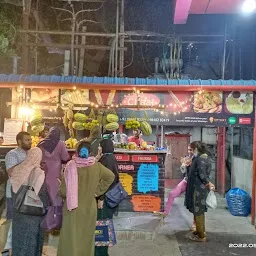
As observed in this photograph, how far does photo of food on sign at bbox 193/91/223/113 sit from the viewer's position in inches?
322

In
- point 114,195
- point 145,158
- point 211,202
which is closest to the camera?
point 114,195

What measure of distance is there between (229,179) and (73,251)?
9009 millimetres

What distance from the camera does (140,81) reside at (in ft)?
25.2

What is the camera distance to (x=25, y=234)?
484 cm

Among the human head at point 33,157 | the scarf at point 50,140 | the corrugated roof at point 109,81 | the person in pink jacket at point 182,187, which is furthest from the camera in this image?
the corrugated roof at point 109,81

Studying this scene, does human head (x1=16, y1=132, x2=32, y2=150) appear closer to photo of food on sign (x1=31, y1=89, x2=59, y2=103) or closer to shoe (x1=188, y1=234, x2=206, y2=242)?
photo of food on sign (x1=31, y1=89, x2=59, y2=103)

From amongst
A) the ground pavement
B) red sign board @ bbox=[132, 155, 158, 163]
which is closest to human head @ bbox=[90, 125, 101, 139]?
red sign board @ bbox=[132, 155, 158, 163]

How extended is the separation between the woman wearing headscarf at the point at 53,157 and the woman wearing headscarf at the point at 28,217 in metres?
1.64

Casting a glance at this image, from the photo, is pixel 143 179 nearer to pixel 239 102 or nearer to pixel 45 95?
pixel 239 102

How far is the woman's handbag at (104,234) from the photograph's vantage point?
16.9 feet

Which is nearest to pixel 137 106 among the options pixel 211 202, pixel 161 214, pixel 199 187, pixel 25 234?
pixel 199 187

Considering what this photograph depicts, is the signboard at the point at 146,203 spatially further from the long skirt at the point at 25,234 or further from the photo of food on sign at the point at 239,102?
the long skirt at the point at 25,234

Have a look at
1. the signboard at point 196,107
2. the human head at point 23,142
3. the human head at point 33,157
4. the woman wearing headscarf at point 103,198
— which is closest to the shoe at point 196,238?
the woman wearing headscarf at point 103,198

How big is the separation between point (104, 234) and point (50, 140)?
2352 mm
